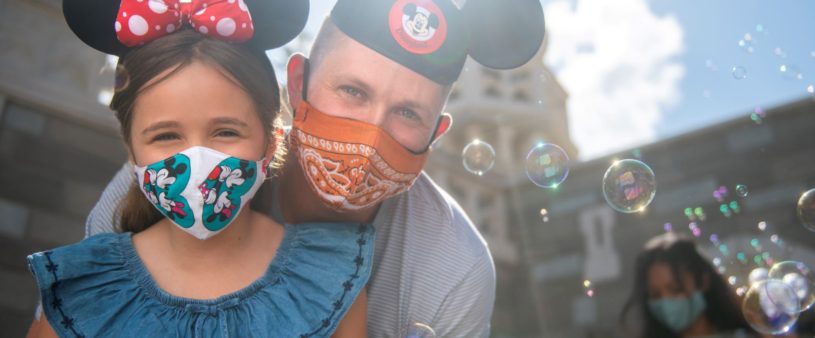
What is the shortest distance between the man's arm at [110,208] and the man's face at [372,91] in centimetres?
77

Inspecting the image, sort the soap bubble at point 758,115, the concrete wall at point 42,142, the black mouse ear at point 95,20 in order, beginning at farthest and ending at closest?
the soap bubble at point 758,115 → the concrete wall at point 42,142 → the black mouse ear at point 95,20

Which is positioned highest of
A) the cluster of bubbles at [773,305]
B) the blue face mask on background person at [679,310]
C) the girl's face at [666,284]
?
the cluster of bubbles at [773,305]

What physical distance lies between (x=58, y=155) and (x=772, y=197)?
7.04 metres

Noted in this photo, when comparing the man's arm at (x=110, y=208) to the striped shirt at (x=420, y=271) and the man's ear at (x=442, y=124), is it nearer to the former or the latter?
the striped shirt at (x=420, y=271)

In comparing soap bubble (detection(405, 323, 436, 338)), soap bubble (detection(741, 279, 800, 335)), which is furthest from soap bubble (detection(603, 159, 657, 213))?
soap bubble (detection(405, 323, 436, 338))

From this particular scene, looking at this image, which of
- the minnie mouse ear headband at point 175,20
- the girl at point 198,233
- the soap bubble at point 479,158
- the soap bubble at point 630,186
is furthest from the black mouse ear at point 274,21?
the soap bubble at point 630,186

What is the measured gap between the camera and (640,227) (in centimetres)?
892

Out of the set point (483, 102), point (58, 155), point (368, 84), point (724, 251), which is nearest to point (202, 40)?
point (368, 84)

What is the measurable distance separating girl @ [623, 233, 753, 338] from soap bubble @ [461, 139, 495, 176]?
1.18 m

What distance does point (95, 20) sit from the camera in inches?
94.8

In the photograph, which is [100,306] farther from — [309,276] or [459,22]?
[459,22]

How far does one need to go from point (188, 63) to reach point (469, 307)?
1.35 metres

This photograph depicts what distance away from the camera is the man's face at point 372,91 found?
8.50 ft

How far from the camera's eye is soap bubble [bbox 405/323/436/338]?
105 inches
